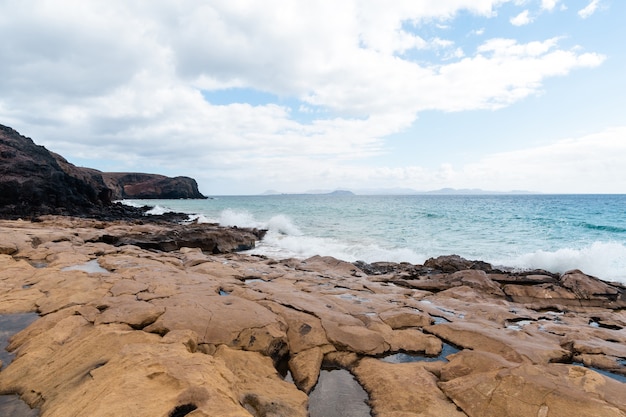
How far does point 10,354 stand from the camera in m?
3.92

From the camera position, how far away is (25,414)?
Answer: 2846 mm

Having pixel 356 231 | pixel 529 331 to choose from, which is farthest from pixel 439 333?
pixel 356 231

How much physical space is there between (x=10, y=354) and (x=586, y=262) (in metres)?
18.4

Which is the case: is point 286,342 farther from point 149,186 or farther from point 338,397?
point 149,186

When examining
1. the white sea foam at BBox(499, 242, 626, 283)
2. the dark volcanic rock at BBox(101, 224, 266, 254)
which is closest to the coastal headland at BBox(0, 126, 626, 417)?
the dark volcanic rock at BBox(101, 224, 266, 254)

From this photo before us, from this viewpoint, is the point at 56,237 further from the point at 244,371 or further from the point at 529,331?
the point at 529,331

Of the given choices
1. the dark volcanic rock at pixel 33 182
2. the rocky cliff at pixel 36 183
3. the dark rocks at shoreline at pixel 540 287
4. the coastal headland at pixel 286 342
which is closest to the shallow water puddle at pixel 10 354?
the coastal headland at pixel 286 342

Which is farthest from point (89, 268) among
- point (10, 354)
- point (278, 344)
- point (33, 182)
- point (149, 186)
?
point (149, 186)

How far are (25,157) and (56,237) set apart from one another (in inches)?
1009

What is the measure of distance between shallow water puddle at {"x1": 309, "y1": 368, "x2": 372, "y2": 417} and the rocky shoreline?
0.12m

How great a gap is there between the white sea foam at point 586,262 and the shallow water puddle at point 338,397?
14.1 meters

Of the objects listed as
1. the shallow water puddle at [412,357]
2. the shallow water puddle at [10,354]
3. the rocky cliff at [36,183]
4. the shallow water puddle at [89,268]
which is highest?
the rocky cliff at [36,183]

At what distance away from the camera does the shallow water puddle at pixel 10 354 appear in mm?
2881

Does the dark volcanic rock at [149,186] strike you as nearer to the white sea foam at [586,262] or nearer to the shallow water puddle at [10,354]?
the shallow water puddle at [10,354]
